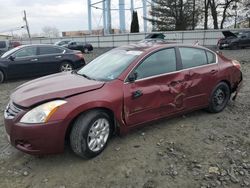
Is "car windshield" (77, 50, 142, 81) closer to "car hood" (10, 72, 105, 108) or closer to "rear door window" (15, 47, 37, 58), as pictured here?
"car hood" (10, 72, 105, 108)

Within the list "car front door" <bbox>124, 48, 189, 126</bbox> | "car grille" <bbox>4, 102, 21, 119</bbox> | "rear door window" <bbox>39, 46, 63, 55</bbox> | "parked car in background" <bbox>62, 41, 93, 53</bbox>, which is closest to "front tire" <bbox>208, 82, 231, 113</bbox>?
"car front door" <bbox>124, 48, 189, 126</bbox>

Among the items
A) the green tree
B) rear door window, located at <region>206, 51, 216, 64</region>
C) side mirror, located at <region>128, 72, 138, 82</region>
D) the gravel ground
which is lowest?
the gravel ground

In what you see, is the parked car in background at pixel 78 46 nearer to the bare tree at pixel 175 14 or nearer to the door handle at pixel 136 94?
the bare tree at pixel 175 14

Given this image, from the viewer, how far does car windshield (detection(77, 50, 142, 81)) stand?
451 centimetres

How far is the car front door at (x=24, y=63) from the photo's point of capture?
35.2 feet

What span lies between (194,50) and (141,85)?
1.59m

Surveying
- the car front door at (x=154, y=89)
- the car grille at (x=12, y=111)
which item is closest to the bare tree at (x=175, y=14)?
the car front door at (x=154, y=89)

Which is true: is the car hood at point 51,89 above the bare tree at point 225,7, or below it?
below

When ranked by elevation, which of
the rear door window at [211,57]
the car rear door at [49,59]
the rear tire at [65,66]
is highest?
the rear door window at [211,57]

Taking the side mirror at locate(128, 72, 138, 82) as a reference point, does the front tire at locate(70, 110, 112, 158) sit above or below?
below

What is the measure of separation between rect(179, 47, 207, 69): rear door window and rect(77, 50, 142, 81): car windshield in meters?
0.91

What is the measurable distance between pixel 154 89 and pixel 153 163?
1179 millimetres

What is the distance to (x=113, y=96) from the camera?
413 cm

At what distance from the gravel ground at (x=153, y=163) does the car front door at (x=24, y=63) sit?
20.3ft
